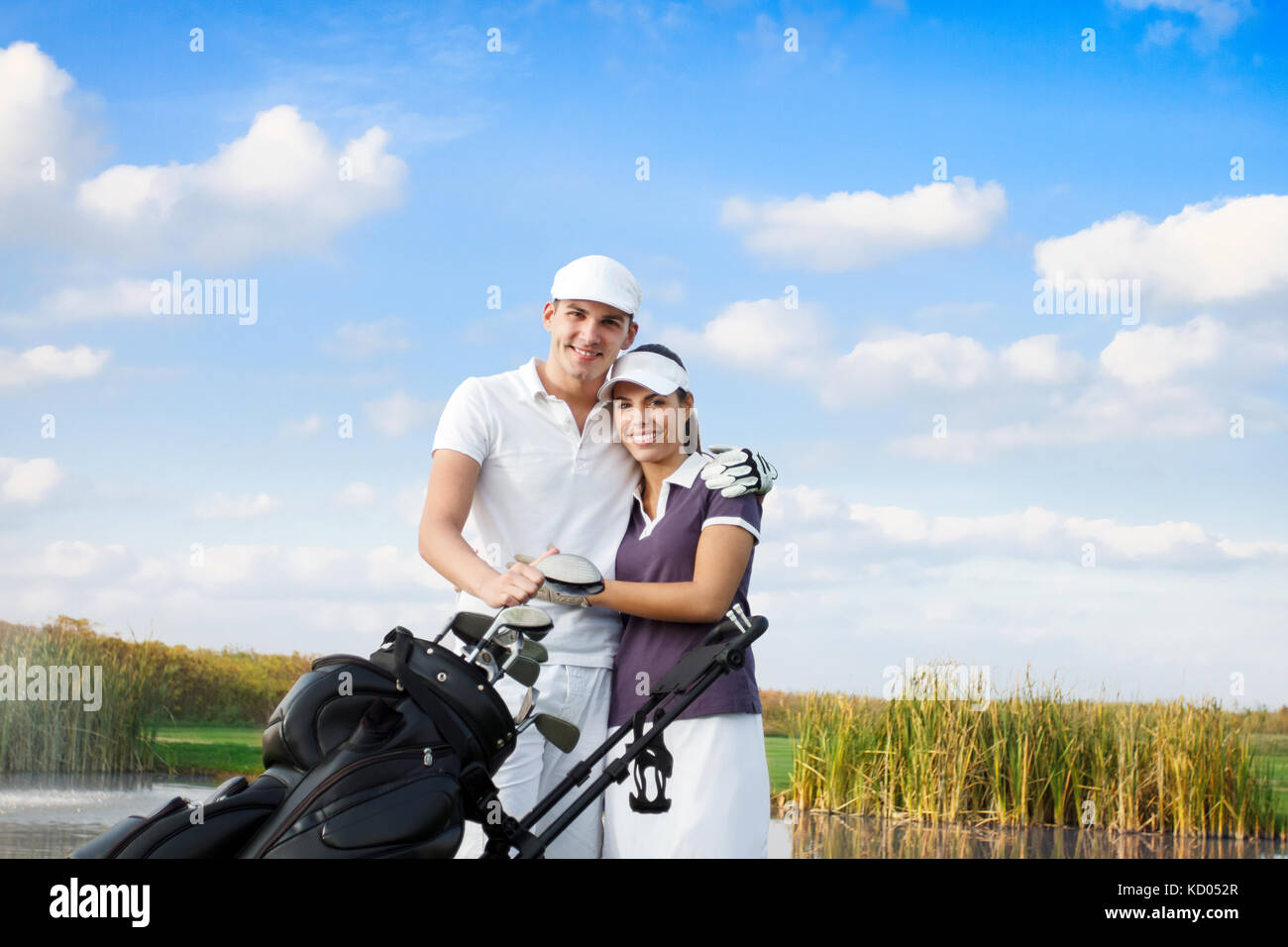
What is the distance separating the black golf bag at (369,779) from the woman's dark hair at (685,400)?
2.90 ft

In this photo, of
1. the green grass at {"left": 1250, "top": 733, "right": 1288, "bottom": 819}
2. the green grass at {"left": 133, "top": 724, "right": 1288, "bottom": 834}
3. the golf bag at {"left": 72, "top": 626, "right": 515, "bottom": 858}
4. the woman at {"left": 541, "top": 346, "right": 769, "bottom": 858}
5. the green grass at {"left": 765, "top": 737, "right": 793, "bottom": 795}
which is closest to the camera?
the golf bag at {"left": 72, "top": 626, "right": 515, "bottom": 858}

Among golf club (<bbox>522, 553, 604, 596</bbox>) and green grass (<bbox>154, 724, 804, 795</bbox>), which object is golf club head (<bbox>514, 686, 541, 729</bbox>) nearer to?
golf club (<bbox>522, 553, 604, 596</bbox>)

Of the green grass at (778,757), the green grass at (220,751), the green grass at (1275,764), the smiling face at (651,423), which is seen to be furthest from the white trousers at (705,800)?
the green grass at (778,757)

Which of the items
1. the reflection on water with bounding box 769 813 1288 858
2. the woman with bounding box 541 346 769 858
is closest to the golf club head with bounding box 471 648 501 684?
the woman with bounding box 541 346 769 858

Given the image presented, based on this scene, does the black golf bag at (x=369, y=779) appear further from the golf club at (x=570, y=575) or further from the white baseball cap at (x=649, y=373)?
the white baseball cap at (x=649, y=373)

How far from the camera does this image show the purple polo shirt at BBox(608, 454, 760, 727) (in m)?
2.43

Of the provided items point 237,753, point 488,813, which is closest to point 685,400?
point 488,813

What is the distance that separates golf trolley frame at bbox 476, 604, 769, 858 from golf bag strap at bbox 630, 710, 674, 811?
0.03 meters

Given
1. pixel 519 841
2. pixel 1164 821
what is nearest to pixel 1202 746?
pixel 1164 821

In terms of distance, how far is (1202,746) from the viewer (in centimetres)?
721

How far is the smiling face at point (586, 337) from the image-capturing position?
2.69 metres
